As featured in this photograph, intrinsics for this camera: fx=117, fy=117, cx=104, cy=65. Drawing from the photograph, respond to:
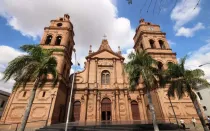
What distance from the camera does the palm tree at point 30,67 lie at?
1062cm

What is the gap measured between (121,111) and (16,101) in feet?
53.1

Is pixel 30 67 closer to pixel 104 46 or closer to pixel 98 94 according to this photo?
pixel 98 94

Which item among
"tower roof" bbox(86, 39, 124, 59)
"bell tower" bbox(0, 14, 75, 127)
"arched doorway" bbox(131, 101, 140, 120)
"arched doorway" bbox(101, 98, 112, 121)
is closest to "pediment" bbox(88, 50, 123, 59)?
"tower roof" bbox(86, 39, 124, 59)

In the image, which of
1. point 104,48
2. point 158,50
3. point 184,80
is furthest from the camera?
point 104,48

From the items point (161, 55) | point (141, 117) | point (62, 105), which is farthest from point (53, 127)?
point (161, 55)

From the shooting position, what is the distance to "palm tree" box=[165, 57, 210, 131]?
43.1 ft

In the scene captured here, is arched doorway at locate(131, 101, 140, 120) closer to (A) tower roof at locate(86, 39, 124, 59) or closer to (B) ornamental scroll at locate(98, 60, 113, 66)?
(B) ornamental scroll at locate(98, 60, 113, 66)

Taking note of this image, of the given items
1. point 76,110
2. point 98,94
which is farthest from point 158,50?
point 76,110

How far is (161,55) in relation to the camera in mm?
22875

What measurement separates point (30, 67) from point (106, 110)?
14663 millimetres

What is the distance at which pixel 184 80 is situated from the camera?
13586 millimetres

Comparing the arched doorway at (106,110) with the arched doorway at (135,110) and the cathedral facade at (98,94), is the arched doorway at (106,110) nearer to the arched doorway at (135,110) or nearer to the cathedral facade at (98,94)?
the cathedral facade at (98,94)

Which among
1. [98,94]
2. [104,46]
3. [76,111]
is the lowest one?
[76,111]

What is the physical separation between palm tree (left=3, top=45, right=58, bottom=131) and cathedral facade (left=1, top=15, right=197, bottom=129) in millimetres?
5327
